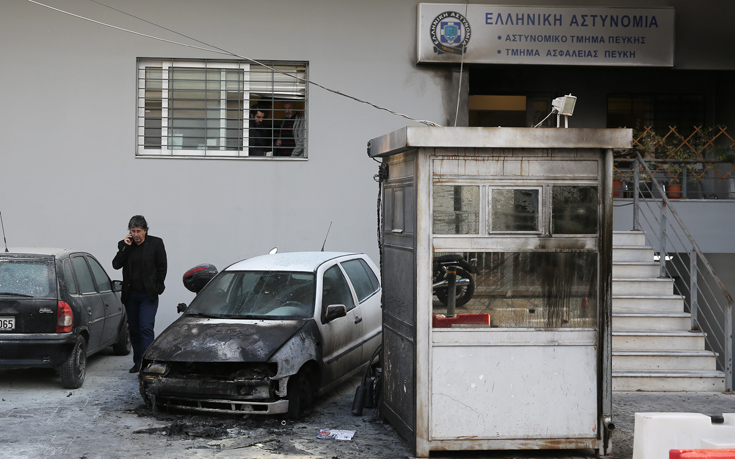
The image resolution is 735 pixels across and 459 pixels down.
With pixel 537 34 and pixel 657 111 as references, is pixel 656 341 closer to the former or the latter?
pixel 537 34

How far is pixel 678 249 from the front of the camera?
1129 cm

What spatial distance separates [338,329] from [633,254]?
4580mm

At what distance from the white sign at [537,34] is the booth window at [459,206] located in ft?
18.4

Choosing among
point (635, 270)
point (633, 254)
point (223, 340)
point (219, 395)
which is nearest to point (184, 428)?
point (219, 395)

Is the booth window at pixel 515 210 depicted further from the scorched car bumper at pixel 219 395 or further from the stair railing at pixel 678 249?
the stair railing at pixel 678 249

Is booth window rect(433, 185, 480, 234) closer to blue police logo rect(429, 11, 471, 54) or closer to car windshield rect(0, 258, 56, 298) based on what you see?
car windshield rect(0, 258, 56, 298)

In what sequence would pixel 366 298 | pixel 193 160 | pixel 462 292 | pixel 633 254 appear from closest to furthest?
pixel 462 292
pixel 366 298
pixel 633 254
pixel 193 160

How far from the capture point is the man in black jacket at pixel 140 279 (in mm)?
9305

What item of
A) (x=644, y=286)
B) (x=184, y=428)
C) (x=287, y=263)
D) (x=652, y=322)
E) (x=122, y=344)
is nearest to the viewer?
(x=184, y=428)

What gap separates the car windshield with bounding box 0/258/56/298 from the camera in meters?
8.35

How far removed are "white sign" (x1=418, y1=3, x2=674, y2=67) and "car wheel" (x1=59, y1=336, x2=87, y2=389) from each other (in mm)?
6260

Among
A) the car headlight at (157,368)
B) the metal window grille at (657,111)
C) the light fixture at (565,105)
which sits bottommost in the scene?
the car headlight at (157,368)

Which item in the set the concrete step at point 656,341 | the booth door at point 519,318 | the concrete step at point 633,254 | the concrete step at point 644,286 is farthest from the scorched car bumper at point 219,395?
the concrete step at point 633,254

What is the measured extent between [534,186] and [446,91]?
19.0 ft
